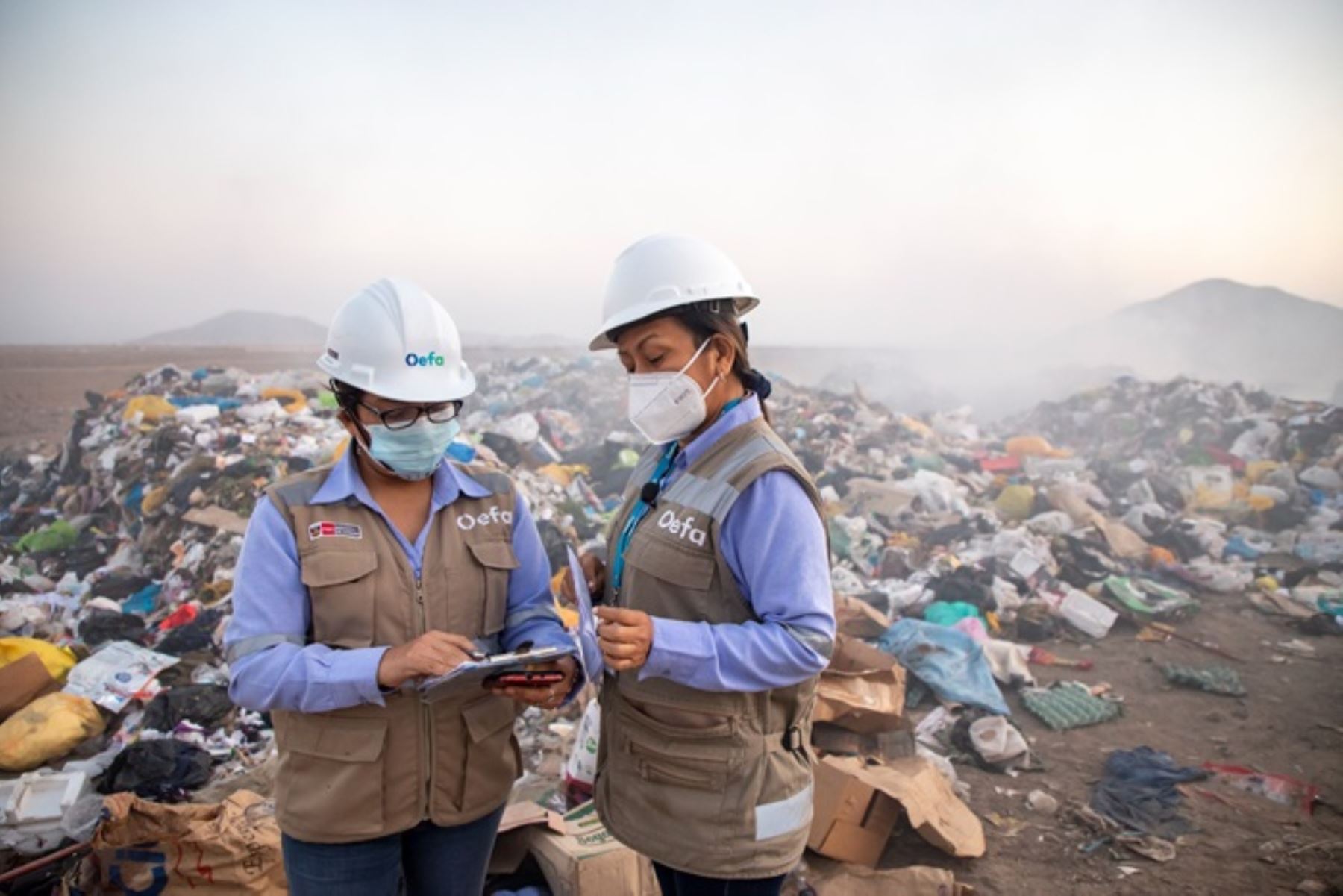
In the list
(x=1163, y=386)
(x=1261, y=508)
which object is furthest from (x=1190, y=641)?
(x=1163, y=386)

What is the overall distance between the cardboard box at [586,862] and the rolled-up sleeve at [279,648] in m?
1.54

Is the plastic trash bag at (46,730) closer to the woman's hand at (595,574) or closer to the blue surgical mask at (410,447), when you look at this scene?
the blue surgical mask at (410,447)

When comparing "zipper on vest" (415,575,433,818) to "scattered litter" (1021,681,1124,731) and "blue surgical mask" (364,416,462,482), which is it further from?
"scattered litter" (1021,681,1124,731)

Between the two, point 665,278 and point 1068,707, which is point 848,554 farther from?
point 665,278

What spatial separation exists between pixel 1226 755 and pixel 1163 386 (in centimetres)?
1191

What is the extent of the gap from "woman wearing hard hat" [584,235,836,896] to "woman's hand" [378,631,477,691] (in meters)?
0.31

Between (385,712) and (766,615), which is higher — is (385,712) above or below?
below

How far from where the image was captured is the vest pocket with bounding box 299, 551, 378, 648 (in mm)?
1429

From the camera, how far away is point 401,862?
5.30ft

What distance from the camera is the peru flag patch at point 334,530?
145cm

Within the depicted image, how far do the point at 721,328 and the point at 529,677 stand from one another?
2.65 ft

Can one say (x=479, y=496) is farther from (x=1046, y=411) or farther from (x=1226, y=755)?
(x=1046, y=411)

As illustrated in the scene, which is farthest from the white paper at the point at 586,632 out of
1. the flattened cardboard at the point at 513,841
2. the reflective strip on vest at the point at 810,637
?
the flattened cardboard at the point at 513,841

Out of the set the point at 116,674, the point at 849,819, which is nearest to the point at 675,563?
the point at 849,819
